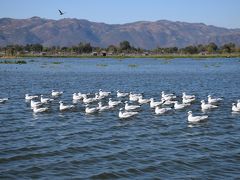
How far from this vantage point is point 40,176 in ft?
61.7

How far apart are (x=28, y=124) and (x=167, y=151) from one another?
11619 mm

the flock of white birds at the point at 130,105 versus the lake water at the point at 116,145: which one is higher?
the flock of white birds at the point at 130,105

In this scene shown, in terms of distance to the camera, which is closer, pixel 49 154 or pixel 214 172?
pixel 214 172

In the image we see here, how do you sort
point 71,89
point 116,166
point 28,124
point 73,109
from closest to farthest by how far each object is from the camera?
point 116,166
point 28,124
point 73,109
point 71,89

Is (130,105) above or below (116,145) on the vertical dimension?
above

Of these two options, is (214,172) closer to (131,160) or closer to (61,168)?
(131,160)

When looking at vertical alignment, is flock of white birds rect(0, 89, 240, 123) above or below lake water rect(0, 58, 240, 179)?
above

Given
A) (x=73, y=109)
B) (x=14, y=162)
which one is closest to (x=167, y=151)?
(x=14, y=162)

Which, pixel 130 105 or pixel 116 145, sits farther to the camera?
pixel 130 105

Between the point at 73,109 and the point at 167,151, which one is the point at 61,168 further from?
the point at 73,109

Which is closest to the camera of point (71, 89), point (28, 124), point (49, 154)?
point (49, 154)

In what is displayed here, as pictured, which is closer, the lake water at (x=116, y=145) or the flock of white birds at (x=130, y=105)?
the lake water at (x=116, y=145)

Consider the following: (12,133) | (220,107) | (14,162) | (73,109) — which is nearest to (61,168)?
(14,162)

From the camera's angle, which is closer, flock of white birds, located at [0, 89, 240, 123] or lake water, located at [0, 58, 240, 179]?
lake water, located at [0, 58, 240, 179]
